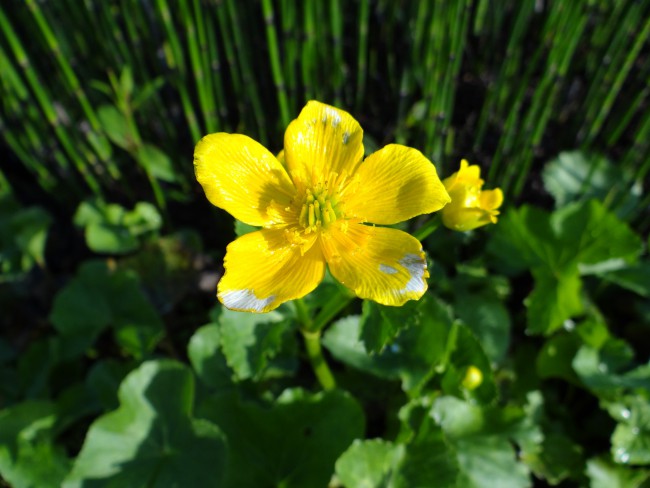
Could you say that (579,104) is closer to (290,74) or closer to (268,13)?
(290,74)

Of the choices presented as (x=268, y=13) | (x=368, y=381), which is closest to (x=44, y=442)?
(x=368, y=381)

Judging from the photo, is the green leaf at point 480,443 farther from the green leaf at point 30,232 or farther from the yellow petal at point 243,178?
the green leaf at point 30,232

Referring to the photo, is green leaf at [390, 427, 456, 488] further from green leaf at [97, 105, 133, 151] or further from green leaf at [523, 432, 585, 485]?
green leaf at [97, 105, 133, 151]

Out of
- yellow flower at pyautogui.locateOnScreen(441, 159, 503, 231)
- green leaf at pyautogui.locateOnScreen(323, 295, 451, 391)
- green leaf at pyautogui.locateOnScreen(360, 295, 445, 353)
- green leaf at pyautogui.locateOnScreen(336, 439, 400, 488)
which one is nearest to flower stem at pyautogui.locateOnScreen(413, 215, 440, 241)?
yellow flower at pyautogui.locateOnScreen(441, 159, 503, 231)

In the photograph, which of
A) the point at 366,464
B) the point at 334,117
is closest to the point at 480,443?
the point at 366,464

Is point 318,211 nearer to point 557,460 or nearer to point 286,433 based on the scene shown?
point 286,433
